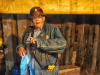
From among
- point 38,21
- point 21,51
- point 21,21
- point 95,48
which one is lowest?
point 95,48

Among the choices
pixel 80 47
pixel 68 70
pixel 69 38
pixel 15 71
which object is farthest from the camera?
pixel 80 47

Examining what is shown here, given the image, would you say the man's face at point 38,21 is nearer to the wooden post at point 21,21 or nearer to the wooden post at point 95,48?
the wooden post at point 21,21

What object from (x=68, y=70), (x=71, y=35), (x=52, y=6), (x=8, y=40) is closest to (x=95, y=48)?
(x=71, y=35)

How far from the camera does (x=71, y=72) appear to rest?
3.31 metres

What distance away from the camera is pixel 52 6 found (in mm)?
2258

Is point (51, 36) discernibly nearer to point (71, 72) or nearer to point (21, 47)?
point (21, 47)

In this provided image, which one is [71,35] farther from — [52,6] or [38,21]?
[38,21]

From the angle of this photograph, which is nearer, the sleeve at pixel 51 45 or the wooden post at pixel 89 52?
the sleeve at pixel 51 45

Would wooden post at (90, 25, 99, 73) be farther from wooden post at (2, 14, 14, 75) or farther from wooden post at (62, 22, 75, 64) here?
wooden post at (2, 14, 14, 75)

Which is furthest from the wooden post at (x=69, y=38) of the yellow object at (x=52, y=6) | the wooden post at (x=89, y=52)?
the yellow object at (x=52, y=6)

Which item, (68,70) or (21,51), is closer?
(21,51)

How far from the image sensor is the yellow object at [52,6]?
217cm

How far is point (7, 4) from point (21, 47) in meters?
1.07

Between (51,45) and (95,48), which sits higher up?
(51,45)
